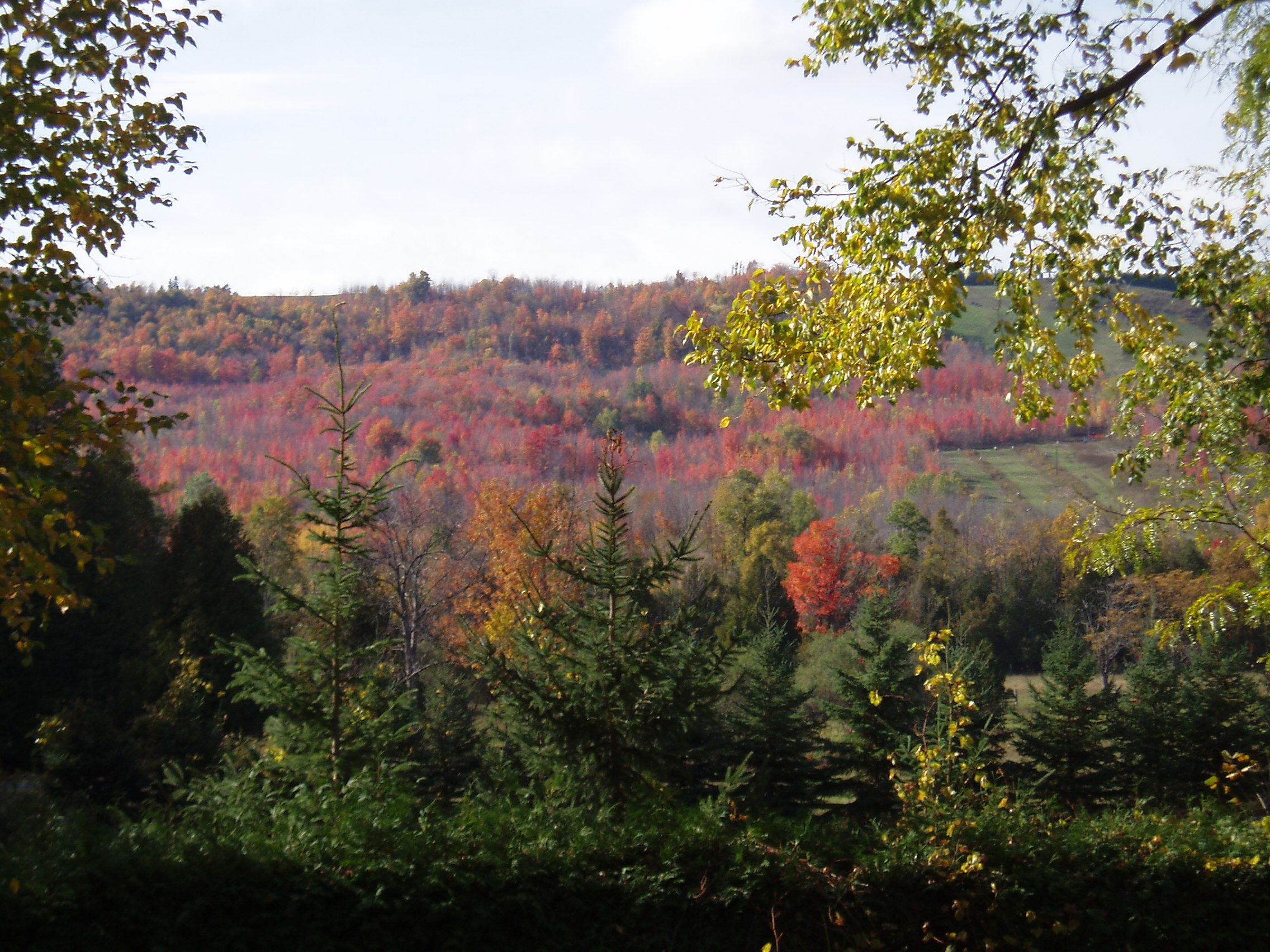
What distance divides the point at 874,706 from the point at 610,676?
12.4 meters

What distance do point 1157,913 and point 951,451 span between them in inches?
3300

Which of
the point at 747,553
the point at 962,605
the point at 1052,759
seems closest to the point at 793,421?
the point at 747,553

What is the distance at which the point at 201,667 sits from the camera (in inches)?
813

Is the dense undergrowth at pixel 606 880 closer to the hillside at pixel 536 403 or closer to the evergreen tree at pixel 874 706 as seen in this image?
the evergreen tree at pixel 874 706

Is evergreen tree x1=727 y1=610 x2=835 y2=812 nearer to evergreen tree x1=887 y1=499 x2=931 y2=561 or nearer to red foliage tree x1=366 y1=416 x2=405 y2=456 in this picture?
evergreen tree x1=887 y1=499 x2=931 y2=561

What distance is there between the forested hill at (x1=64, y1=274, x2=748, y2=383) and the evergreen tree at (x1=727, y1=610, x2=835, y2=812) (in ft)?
179

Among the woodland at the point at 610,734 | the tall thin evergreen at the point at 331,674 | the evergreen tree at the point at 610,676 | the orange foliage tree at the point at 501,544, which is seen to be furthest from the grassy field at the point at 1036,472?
the tall thin evergreen at the point at 331,674

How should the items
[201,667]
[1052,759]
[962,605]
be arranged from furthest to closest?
[962,605], [201,667], [1052,759]

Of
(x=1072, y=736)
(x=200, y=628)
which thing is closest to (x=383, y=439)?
(x=200, y=628)

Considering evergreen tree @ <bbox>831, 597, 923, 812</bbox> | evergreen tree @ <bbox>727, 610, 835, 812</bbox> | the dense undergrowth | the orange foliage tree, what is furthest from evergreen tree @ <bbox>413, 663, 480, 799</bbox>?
the orange foliage tree

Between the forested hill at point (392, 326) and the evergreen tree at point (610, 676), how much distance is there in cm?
6562

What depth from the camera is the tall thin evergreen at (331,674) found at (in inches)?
220

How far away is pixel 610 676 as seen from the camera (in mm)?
5402

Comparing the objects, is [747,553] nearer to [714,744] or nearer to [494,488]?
[494,488]
